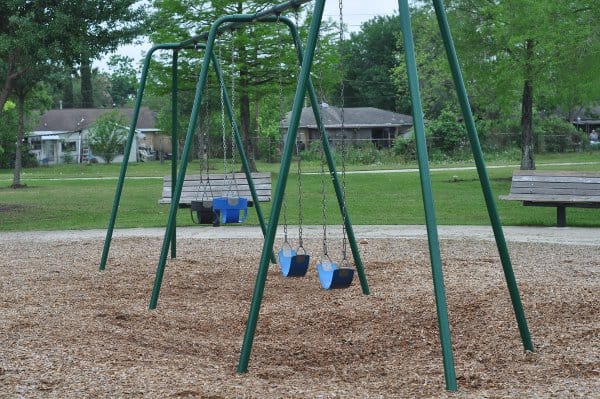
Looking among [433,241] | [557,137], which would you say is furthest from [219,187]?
[557,137]

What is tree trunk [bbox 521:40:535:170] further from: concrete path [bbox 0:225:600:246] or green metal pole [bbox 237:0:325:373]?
green metal pole [bbox 237:0:325:373]

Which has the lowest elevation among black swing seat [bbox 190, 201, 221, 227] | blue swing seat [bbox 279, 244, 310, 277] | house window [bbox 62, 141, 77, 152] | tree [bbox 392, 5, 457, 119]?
blue swing seat [bbox 279, 244, 310, 277]

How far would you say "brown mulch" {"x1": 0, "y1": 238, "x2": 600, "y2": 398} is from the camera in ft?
17.1

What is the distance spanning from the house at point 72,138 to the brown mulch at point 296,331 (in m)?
49.3

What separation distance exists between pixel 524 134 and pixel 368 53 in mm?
54053

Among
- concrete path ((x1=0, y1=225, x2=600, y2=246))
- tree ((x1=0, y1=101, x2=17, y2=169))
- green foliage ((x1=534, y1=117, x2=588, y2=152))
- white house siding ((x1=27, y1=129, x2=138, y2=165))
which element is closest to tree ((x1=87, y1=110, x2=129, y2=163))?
white house siding ((x1=27, y1=129, x2=138, y2=165))

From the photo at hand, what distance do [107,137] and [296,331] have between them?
51.5 metres

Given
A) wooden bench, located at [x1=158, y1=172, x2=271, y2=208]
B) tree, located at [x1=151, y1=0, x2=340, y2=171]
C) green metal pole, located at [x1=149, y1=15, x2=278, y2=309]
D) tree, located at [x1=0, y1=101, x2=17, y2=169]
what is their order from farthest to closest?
tree, located at [x1=0, y1=101, x2=17, y2=169]
tree, located at [x1=151, y1=0, x2=340, y2=171]
wooden bench, located at [x1=158, y1=172, x2=271, y2=208]
green metal pole, located at [x1=149, y1=15, x2=278, y2=309]

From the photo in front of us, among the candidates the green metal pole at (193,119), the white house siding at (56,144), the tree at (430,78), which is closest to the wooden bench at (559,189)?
the green metal pole at (193,119)

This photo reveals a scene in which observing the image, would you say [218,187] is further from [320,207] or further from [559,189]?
[559,189]

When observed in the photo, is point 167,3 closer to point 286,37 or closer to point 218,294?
point 286,37

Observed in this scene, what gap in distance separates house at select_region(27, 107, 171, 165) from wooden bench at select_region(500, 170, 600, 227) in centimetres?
4602

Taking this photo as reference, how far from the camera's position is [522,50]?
77.7ft

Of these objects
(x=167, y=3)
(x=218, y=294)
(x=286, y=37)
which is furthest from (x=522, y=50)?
(x=218, y=294)
